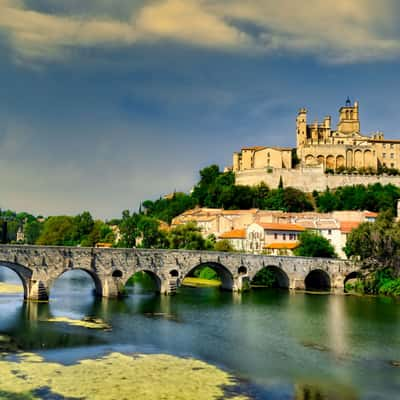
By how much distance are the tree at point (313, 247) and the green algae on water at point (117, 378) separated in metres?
34.6

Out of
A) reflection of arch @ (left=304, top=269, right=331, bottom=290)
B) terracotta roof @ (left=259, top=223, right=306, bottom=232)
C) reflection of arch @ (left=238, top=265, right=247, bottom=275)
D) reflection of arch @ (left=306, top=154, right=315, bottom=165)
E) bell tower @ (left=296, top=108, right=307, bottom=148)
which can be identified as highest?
bell tower @ (left=296, top=108, right=307, bottom=148)

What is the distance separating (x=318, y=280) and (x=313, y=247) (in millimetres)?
3273

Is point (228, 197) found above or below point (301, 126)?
below

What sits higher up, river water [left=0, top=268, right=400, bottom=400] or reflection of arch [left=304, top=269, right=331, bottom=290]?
reflection of arch [left=304, top=269, right=331, bottom=290]

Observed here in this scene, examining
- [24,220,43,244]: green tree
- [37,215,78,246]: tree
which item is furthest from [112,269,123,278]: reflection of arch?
[24,220,43,244]: green tree

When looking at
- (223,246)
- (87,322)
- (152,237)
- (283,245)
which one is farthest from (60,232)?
(87,322)

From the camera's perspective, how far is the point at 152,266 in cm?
4309

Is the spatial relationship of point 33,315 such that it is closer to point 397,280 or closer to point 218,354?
point 218,354

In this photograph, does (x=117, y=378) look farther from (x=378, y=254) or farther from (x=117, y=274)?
(x=378, y=254)

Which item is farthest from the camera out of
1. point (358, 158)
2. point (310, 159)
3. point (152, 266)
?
point (358, 158)

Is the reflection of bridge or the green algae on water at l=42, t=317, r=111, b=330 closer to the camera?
the green algae on water at l=42, t=317, r=111, b=330

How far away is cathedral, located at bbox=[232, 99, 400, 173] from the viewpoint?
87.8 metres

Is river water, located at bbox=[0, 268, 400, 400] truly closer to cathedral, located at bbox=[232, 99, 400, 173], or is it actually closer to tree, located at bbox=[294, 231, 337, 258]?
tree, located at bbox=[294, 231, 337, 258]

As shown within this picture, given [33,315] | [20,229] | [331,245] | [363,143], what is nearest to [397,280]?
[331,245]
